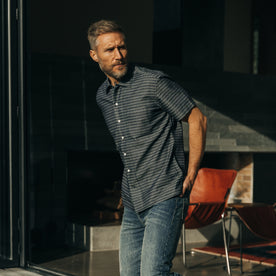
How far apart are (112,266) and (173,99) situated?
3.06 meters

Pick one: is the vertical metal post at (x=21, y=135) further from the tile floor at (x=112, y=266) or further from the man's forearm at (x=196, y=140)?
the man's forearm at (x=196, y=140)

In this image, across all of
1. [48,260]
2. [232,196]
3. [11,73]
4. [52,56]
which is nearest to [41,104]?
[52,56]

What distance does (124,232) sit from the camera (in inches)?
103

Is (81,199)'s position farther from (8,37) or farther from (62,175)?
(8,37)

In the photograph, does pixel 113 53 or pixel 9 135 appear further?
pixel 9 135

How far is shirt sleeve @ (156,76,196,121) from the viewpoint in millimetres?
2467

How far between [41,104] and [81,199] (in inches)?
56.5

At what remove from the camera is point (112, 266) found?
17.2 ft

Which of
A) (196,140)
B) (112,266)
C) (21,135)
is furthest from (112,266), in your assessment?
(196,140)

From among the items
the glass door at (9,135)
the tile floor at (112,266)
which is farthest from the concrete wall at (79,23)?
the tile floor at (112,266)

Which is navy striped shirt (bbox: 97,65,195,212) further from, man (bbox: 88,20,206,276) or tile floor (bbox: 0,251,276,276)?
tile floor (bbox: 0,251,276,276)

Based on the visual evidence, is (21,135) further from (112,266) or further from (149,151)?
(149,151)

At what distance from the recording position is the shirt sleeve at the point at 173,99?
247 cm

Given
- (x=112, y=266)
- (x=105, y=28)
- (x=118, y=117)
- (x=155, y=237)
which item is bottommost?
(x=112, y=266)
